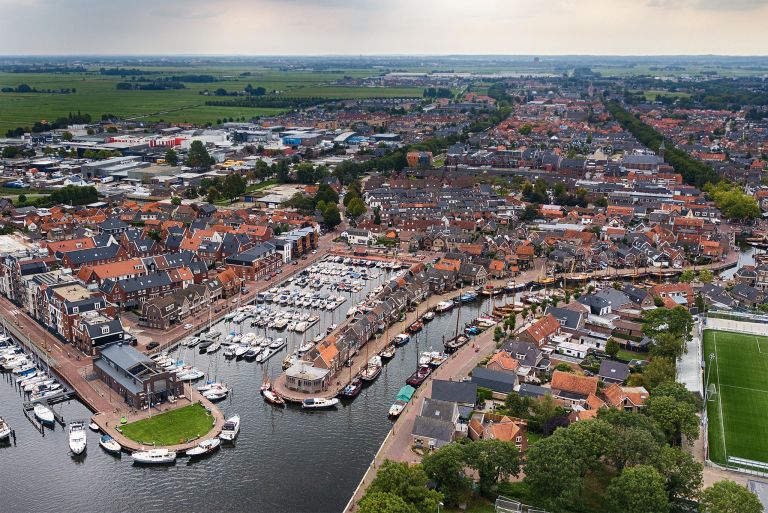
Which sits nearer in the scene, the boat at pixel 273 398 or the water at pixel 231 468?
the water at pixel 231 468

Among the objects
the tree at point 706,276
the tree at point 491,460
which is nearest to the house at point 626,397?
the tree at point 491,460

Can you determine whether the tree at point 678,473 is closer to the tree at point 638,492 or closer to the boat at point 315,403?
the tree at point 638,492

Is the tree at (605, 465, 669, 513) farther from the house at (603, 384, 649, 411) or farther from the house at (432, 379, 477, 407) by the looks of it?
the house at (432, 379, 477, 407)

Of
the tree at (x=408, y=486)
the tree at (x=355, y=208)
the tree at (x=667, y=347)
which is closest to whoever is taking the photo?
the tree at (x=408, y=486)

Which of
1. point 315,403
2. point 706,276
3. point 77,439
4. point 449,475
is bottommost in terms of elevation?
point 315,403

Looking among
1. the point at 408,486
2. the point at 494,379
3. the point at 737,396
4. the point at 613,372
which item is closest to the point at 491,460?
the point at 408,486

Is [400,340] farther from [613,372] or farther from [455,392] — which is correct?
[613,372]
